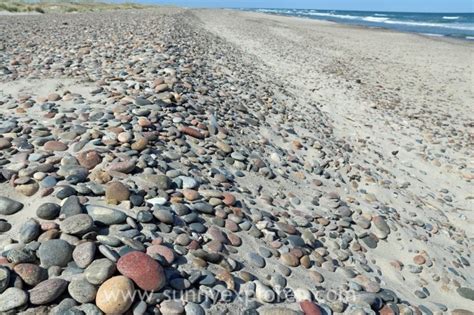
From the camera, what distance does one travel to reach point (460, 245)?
384 cm

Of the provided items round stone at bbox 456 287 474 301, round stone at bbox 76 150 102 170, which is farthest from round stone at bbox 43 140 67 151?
round stone at bbox 456 287 474 301

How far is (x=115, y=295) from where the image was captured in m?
1.83

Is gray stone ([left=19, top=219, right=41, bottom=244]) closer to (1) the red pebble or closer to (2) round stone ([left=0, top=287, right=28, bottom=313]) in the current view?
(2) round stone ([left=0, top=287, right=28, bottom=313])

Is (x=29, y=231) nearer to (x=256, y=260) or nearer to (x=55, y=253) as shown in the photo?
(x=55, y=253)

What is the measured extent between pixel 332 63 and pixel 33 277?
1337 centimetres

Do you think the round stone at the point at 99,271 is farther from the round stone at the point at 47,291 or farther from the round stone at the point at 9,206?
the round stone at the point at 9,206

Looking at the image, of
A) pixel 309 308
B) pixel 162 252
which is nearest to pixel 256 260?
pixel 309 308

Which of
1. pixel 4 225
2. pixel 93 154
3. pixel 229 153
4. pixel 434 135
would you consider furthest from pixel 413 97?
pixel 4 225

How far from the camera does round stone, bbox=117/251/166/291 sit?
1.95 m

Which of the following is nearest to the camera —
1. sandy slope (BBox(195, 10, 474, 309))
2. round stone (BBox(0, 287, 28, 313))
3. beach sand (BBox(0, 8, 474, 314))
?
round stone (BBox(0, 287, 28, 313))

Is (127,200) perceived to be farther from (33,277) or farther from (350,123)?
(350,123)

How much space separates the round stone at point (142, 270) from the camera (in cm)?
195

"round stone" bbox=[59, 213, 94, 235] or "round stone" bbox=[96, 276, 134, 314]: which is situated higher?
"round stone" bbox=[59, 213, 94, 235]

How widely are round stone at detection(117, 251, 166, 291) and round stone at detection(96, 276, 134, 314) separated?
0.20 ft
